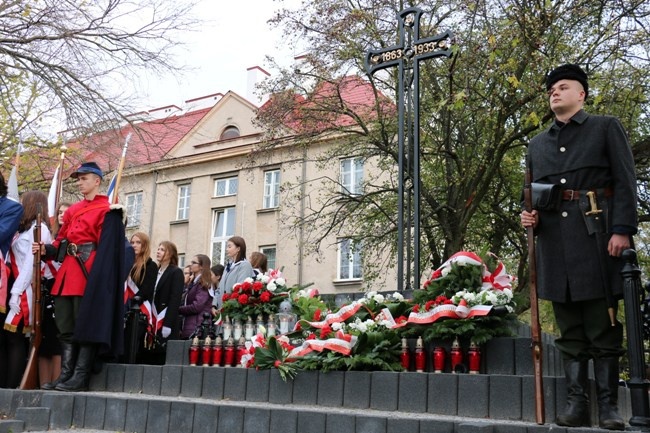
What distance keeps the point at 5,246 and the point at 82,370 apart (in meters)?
1.53

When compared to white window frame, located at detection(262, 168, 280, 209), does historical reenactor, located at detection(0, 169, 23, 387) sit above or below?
below

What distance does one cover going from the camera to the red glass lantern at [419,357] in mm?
5512

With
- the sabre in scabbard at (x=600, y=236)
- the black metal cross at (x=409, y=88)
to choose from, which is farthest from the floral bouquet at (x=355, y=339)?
the sabre in scabbard at (x=600, y=236)

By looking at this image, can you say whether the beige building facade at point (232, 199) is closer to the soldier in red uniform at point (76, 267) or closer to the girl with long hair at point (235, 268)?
the girl with long hair at point (235, 268)

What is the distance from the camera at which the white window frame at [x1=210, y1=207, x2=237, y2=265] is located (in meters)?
28.9

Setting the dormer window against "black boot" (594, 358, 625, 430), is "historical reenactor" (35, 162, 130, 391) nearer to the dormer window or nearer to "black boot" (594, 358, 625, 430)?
"black boot" (594, 358, 625, 430)

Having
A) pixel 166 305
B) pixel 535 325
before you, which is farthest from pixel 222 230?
pixel 535 325

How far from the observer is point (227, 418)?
Result: 503cm

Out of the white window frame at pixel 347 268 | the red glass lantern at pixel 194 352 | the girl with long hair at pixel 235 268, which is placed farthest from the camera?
the white window frame at pixel 347 268

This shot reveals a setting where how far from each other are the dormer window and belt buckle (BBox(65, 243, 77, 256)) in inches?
931

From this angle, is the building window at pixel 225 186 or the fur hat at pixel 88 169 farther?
the building window at pixel 225 186

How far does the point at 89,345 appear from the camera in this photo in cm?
658

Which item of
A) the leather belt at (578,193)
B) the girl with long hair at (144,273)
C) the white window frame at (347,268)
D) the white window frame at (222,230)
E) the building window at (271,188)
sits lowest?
the girl with long hair at (144,273)

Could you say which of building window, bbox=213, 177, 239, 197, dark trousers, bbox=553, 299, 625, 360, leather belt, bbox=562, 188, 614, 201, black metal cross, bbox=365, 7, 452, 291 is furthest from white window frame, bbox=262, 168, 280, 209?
dark trousers, bbox=553, 299, 625, 360
